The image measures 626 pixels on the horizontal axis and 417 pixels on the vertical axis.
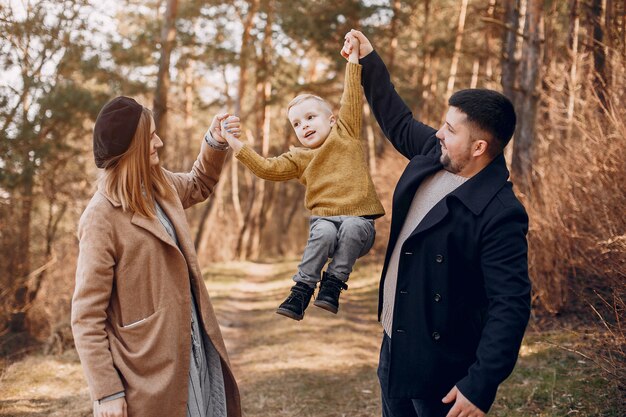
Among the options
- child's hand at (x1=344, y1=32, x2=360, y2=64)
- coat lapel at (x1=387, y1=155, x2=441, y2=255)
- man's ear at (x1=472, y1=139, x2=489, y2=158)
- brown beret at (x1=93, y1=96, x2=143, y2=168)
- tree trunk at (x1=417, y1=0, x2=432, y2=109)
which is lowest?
coat lapel at (x1=387, y1=155, x2=441, y2=255)

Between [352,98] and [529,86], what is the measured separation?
8.10 metres

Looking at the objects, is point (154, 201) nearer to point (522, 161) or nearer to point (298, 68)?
point (522, 161)

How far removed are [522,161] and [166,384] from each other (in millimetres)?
8847

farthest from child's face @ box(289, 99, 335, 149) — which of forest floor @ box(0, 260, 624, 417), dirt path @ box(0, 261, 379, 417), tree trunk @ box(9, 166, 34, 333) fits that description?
tree trunk @ box(9, 166, 34, 333)

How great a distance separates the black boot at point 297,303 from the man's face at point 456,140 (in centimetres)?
97

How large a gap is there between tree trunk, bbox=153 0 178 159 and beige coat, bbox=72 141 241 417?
9.78m

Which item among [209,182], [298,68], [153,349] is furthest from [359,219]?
[298,68]

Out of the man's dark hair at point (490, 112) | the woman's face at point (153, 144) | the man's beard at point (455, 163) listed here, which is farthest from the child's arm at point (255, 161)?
the man's dark hair at point (490, 112)

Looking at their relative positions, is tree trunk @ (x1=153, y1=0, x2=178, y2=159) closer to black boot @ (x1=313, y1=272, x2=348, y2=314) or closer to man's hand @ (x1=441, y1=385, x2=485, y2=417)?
black boot @ (x1=313, y1=272, x2=348, y2=314)

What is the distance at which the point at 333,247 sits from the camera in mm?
3377

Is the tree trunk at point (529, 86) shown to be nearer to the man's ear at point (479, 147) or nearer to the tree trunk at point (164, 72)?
the tree trunk at point (164, 72)

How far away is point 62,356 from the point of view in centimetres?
860

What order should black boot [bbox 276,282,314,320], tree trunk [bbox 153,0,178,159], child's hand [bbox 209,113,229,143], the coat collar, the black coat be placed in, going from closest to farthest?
the black coat → the coat collar → black boot [bbox 276,282,314,320] → child's hand [bbox 209,113,229,143] → tree trunk [bbox 153,0,178,159]

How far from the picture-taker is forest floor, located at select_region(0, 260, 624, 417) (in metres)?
5.98
